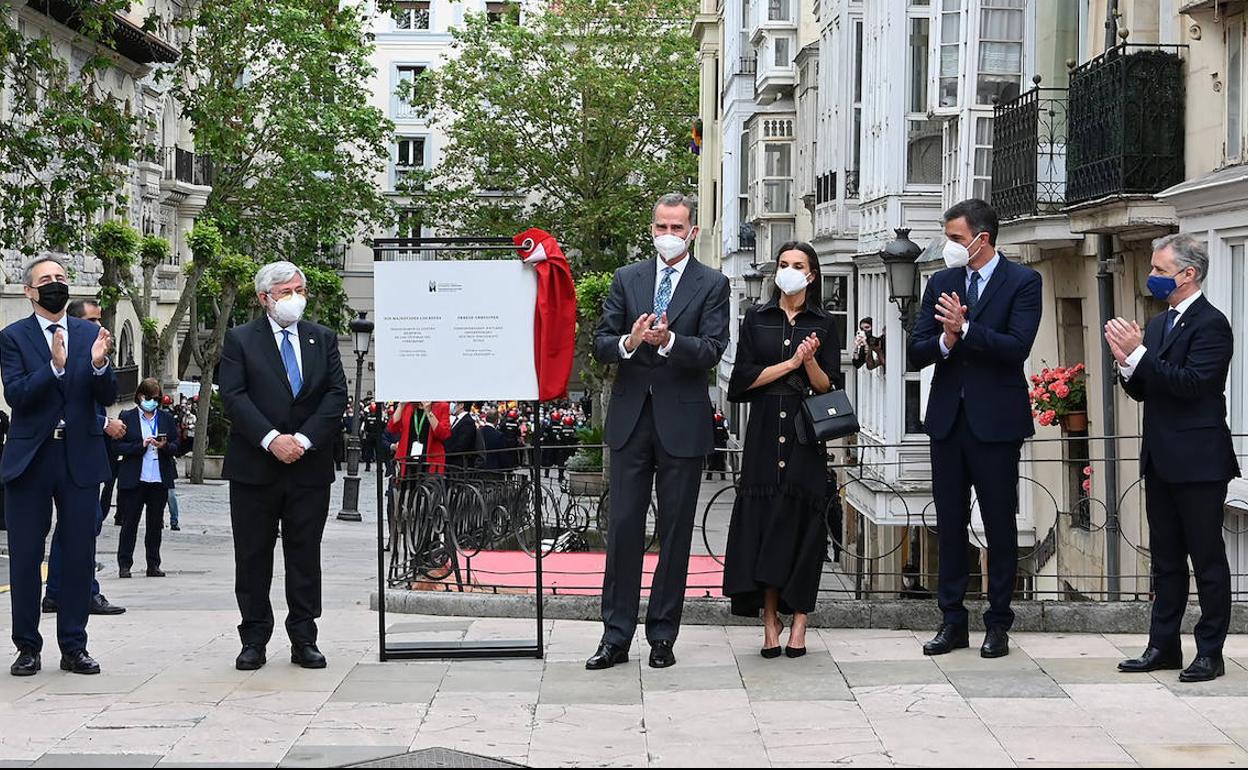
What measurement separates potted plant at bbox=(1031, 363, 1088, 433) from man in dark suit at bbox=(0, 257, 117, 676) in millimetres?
9606

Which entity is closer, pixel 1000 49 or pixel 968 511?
pixel 968 511

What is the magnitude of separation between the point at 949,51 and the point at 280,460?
1338 cm

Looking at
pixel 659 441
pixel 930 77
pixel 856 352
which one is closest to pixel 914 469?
pixel 856 352

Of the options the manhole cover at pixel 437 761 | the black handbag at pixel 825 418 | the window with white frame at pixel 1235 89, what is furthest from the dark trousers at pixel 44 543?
the window with white frame at pixel 1235 89

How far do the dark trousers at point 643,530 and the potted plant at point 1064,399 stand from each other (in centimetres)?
814

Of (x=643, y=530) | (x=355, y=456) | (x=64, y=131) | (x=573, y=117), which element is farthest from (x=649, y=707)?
(x=573, y=117)

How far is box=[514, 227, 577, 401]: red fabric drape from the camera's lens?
31.1 feet

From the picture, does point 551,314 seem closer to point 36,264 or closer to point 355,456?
point 36,264

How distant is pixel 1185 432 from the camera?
8539 mm

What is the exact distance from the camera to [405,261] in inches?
375

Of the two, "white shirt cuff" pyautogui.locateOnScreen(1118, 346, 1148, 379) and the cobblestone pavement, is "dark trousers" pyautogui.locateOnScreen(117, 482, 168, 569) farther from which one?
"white shirt cuff" pyautogui.locateOnScreen(1118, 346, 1148, 379)

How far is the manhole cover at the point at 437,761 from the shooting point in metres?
7.00

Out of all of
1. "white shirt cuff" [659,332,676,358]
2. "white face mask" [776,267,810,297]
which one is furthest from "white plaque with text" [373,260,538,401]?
"white face mask" [776,267,810,297]

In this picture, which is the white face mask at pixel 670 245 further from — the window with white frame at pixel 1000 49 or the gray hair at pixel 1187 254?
the window with white frame at pixel 1000 49
